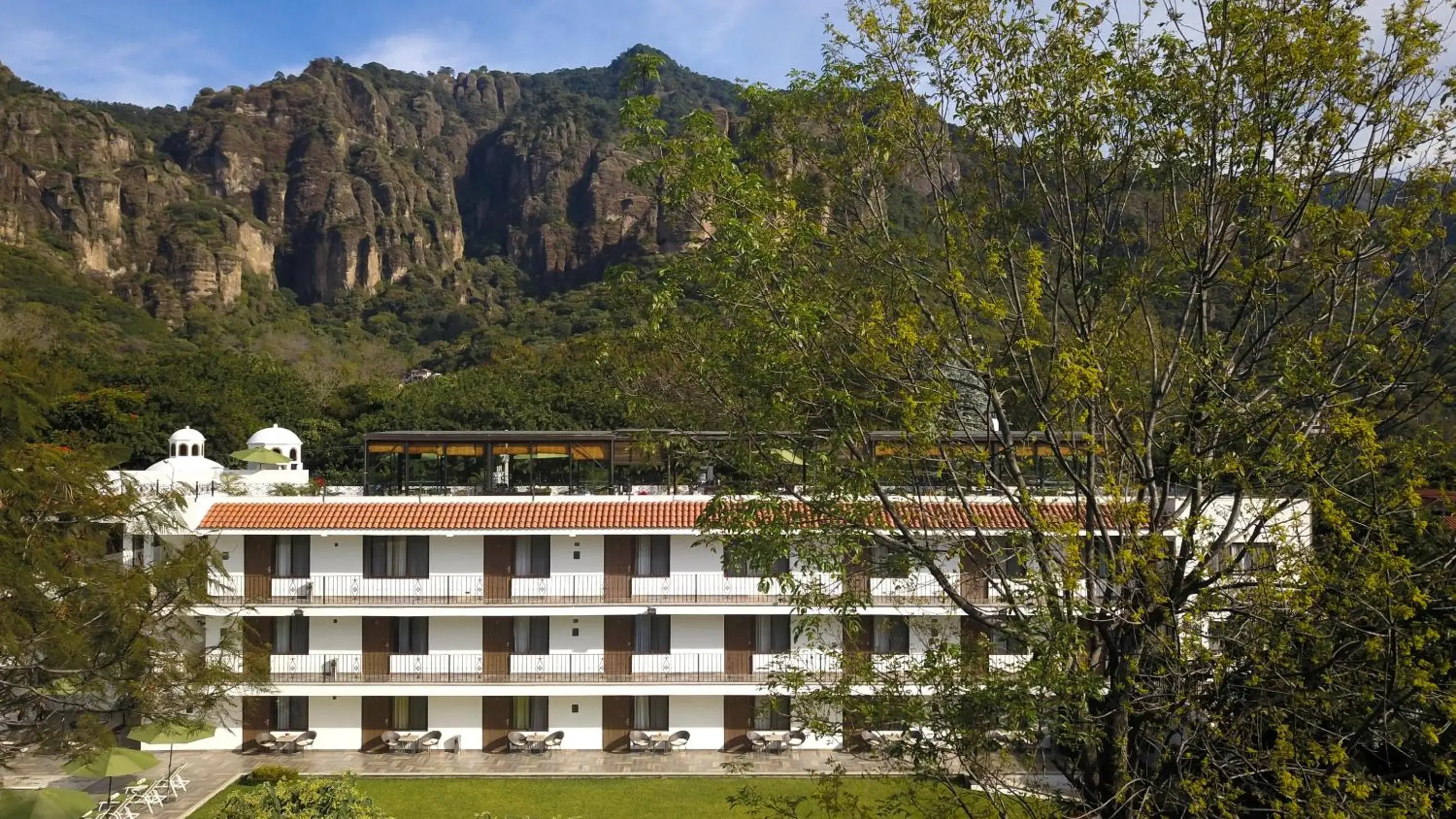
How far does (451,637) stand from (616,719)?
392cm

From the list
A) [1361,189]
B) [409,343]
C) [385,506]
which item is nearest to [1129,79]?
[1361,189]

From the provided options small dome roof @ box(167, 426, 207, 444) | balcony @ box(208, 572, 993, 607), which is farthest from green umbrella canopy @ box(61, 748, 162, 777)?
small dome roof @ box(167, 426, 207, 444)

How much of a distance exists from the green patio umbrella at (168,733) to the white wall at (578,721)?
6555 mm

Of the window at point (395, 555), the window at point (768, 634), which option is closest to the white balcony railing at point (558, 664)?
the window at point (395, 555)

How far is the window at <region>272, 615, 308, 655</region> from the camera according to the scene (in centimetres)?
2069

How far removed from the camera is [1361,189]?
7363mm

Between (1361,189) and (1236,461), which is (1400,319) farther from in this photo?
(1236,461)

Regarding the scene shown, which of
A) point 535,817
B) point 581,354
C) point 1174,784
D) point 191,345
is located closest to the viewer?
point 1174,784

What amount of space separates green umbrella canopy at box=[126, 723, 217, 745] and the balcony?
9.74 feet

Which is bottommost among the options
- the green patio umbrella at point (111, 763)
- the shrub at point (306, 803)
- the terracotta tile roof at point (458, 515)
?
the green patio umbrella at point (111, 763)

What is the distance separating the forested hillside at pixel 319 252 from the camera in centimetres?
4238

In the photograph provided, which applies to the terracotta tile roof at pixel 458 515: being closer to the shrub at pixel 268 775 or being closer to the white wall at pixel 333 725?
the white wall at pixel 333 725

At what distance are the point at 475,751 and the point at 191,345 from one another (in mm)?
63958

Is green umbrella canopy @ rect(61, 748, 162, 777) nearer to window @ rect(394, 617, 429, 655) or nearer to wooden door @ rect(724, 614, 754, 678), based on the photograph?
window @ rect(394, 617, 429, 655)
